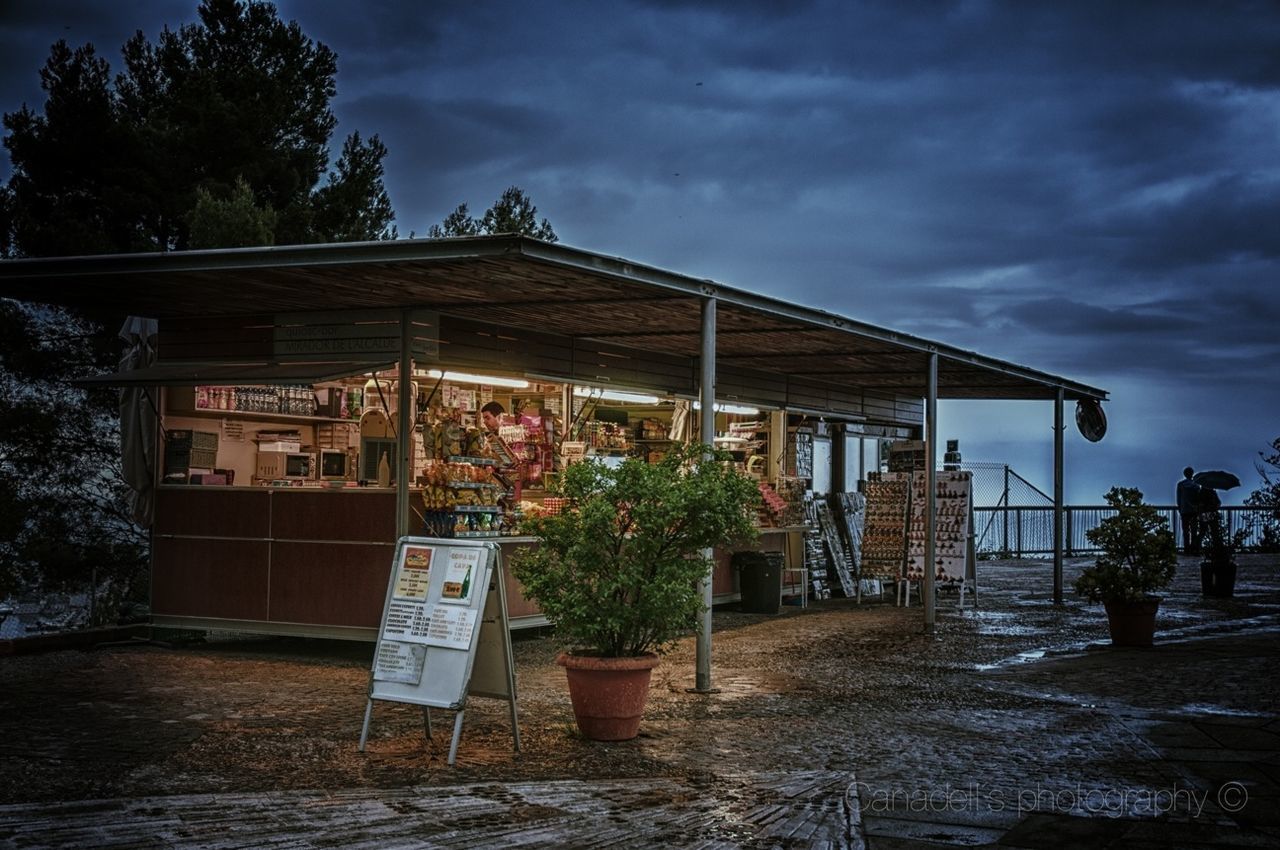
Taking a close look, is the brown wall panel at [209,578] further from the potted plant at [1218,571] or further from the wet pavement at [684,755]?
the potted plant at [1218,571]

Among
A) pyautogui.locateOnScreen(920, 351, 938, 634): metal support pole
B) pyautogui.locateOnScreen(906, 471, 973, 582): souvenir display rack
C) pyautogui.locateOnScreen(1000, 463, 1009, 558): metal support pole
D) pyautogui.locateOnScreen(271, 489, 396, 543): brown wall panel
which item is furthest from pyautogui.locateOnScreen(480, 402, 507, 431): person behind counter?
pyautogui.locateOnScreen(1000, 463, 1009, 558): metal support pole

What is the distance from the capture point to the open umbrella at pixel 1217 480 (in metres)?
22.0

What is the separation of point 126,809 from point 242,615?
20.9 feet

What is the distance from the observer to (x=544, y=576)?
780cm

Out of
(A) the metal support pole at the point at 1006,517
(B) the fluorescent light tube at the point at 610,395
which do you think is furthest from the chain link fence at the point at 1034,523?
(B) the fluorescent light tube at the point at 610,395

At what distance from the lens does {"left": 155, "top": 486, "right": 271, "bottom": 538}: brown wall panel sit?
12008mm

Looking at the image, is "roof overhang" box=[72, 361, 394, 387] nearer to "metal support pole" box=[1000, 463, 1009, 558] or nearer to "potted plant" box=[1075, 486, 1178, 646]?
"potted plant" box=[1075, 486, 1178, 646]

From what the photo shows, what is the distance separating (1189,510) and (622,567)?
2233cm

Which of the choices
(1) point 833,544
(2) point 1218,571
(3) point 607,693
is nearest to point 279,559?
(3) point 607,693

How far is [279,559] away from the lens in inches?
467

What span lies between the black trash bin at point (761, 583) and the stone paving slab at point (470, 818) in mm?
9580

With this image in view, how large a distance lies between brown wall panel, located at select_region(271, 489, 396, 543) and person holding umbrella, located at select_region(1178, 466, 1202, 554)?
712 inches

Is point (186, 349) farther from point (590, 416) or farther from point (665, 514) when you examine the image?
point (665, 514)

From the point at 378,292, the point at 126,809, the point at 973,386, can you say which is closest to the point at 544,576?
the point at 126,809
